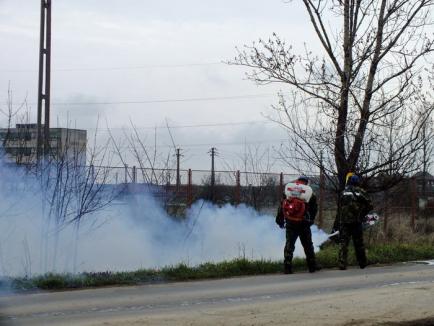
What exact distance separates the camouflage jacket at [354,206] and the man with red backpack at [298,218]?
878 millimetres

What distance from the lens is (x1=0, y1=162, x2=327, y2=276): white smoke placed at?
12.2 m

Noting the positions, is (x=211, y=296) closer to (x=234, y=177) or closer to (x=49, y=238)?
(x=49, y=238)

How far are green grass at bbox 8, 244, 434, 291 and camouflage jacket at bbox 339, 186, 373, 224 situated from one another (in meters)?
1.09

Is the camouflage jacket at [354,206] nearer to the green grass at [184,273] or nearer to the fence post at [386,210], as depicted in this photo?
the green grass at [184,273]

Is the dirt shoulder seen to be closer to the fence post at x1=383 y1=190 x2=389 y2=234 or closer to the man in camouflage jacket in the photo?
the man in camouflage jacket

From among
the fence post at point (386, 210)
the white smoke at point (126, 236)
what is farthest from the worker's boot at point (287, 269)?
the fence post at point (386, 210)

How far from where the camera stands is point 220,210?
56.3ft

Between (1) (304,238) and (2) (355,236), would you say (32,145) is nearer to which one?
(1) (304,238)

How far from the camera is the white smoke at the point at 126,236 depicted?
40.1 feet

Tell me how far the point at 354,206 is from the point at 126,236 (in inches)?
202

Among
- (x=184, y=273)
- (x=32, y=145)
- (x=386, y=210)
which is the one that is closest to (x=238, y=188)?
(x=386, y=210)

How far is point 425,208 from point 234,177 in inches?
374

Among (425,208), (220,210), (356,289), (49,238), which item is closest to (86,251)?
(49,238)

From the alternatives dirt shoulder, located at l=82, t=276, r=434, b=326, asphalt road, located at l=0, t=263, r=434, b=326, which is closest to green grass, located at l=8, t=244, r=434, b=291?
asphalt road, located at l=0, t=263, r=434, b=326
